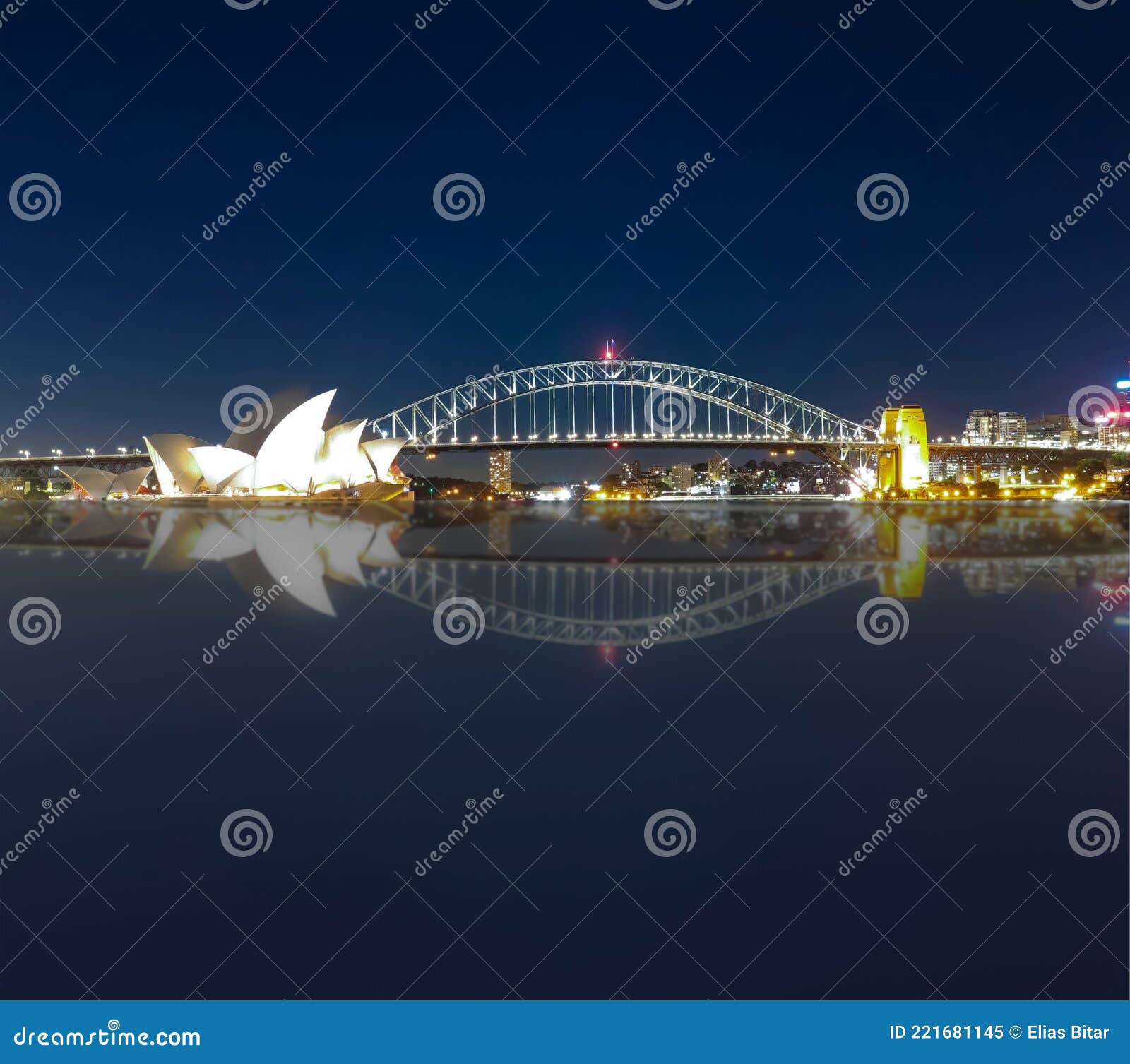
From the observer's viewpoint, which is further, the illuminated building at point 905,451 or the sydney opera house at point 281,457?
the illuminated building at point 905,451

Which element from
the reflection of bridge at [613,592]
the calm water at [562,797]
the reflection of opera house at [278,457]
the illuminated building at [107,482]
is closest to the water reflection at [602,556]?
the reflection of bridge at [613,592]

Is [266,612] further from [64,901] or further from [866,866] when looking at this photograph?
[866,866]

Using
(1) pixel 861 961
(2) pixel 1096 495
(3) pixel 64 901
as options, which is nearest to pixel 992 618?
(1) pixel 861 961

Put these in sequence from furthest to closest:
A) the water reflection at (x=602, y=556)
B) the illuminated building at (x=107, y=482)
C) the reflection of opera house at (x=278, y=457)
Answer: the illuminated building at (x=107, y=482) < the reflection of opera house at (x=278, y=457) < the water reflection at (x=602, y=556)

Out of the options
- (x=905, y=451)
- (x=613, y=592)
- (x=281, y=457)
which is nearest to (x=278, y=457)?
(x=281, y=457)

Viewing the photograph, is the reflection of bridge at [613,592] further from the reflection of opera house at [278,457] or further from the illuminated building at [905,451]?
the illuminated building at [905,451]

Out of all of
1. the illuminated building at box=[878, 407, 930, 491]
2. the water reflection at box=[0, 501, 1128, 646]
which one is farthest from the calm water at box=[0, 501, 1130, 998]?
the illuminated building at box=[878, 407, 930, 491]

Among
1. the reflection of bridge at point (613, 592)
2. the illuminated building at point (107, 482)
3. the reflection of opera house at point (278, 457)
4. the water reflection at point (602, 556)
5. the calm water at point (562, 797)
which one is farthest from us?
the illuminated building at point (107, 482)
